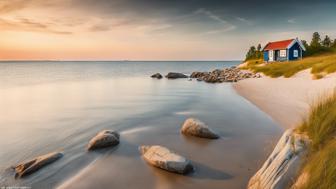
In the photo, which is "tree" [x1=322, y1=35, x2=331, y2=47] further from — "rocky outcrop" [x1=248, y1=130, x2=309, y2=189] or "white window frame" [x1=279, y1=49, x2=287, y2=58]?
"rocky outcrop" [x1=248, y1=130, x2=309, y2=189]

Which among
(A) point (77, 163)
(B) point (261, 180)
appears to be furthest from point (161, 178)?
(A) point (77, 163)

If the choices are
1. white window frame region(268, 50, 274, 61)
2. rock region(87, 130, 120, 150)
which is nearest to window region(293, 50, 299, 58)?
white window frame region(268, 50, 274, 61)

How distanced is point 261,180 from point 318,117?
71.7 inches

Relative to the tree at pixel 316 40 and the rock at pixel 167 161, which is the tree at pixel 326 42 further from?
the rock at pixel 167 161

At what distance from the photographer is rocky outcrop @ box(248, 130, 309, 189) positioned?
4777 mm

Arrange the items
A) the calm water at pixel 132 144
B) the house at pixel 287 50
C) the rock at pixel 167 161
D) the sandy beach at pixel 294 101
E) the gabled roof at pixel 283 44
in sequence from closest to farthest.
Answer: the calm water at pixel 132 144 < the rock at pixel 167 161 < the sandy beach at pixel 294 101 < the gabled roof at pixel 283 44 < the house at pixel 287 50

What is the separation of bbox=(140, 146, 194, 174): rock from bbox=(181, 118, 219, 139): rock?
248 centimetres

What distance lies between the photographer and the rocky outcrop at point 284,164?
15.7 feet

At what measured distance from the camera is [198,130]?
32.1ft

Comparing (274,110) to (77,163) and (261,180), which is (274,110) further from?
(77,163)

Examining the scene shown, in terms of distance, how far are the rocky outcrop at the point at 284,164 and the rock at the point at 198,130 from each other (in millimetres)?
3997

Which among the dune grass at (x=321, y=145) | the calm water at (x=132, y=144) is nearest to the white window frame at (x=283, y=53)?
the calm water at (x=132, y=144)

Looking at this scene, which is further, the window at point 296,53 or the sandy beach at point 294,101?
the window at point 296,53

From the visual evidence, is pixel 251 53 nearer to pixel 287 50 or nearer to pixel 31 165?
pixel 287 50
